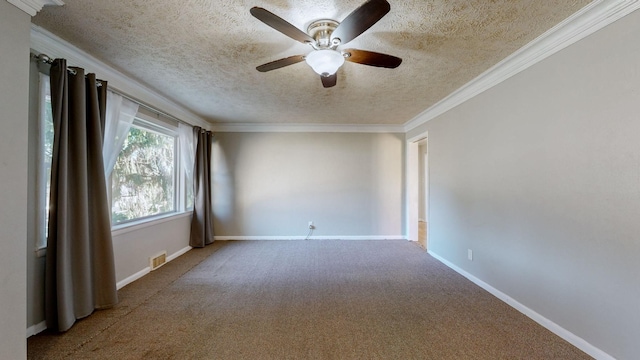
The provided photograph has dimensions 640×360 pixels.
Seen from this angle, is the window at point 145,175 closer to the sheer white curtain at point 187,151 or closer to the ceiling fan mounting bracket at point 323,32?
the sheer white curtain at point 187,151

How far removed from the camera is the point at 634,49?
1557 mm

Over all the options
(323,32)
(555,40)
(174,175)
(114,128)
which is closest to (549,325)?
(555,40)

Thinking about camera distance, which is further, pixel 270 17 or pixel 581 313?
pixel 581 313

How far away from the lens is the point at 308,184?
5.26 metres

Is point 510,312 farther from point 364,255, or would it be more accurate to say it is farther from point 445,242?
point 364,255

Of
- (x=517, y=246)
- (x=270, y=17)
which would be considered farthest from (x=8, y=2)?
(x=517, y=246)

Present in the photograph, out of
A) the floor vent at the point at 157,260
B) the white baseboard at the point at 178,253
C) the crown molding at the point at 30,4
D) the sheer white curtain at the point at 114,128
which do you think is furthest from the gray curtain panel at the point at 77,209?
the white baseboard at the point at 178,253

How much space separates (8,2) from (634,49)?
12.0ft

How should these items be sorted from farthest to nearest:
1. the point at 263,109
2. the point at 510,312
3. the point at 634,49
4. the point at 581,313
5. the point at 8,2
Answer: the point at 263,109, the point at 510,312, the point at 581,313, the point at 634,49, the point at 8,2

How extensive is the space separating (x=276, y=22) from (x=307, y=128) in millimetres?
3723

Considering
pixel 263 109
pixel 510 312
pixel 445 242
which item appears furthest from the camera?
pixel 263 109

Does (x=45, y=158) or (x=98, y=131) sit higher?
(x=98, y=131)

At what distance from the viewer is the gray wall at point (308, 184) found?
5.20 m

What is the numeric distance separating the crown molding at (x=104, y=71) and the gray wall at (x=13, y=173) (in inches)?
25.1
